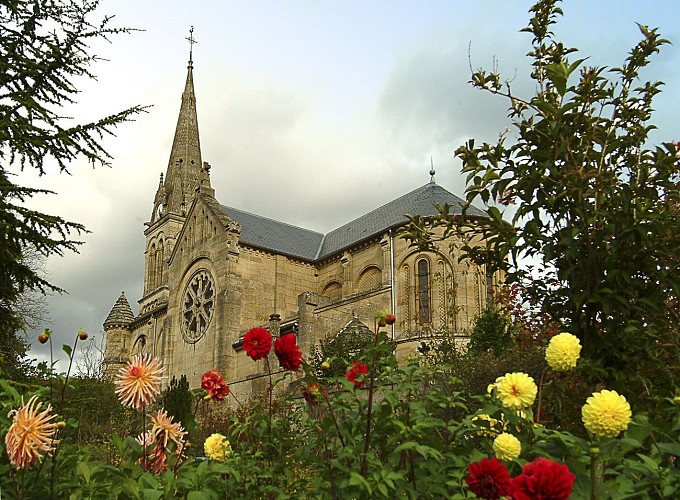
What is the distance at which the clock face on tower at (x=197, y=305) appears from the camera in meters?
35.2

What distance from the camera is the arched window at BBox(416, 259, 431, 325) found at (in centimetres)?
2856

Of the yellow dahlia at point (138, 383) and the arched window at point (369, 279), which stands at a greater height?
the arched window at point (369, 279)

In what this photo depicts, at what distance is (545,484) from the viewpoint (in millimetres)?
2012

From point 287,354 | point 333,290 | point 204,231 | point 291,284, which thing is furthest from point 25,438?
point 204,231

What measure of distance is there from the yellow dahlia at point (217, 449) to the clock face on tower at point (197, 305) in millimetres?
31520

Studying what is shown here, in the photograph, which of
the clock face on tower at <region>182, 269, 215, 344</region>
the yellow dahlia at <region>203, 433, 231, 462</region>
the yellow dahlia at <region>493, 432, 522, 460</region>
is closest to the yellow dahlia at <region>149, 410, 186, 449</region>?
the yellow dahlia at <region>203, 433, 231, 462</region>

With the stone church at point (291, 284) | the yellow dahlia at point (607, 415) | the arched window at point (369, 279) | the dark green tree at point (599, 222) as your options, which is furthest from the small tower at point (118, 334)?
the yellow dahlia at point (607, 415)

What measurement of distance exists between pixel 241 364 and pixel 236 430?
27.6m

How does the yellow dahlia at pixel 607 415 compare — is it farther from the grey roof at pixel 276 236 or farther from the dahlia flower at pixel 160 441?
the grey roof at pixel 276 236

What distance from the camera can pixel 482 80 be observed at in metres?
5.49

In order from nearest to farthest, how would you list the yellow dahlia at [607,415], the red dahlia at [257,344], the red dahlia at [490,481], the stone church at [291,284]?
the red dahlia at [490,481]
the yellow dahlia at [607,415]
the red dahlia at [257,344]
the stone church at [291,284]

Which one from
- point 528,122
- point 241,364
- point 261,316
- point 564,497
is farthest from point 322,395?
point 261,316

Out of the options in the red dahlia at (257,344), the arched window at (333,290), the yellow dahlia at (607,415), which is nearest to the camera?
the yellow dahlia at (607,415)

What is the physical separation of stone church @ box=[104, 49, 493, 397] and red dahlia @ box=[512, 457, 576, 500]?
2340cm
